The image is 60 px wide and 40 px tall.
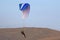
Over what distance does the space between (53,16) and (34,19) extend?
0.27 m

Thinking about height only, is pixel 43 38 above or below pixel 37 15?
below

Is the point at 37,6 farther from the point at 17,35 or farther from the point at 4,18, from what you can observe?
the point at 17,35

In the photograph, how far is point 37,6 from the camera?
1.86 m

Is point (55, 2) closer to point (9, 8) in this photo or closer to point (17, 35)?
point (9, 8)

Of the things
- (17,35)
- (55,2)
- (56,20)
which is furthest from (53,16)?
(17,35)

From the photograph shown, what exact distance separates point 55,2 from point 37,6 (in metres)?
0.26

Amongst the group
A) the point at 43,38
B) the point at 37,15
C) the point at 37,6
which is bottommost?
the point at 43,38

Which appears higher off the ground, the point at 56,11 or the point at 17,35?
the point at 56,11

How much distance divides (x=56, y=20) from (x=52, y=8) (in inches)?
7.2

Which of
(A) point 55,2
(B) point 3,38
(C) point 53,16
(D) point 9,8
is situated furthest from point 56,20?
(B) point 3,38

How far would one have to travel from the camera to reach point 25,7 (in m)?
1.30

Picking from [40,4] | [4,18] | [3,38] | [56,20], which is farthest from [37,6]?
[3,38]

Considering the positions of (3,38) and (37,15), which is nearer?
(3,38)

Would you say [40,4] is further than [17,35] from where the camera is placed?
Yes
